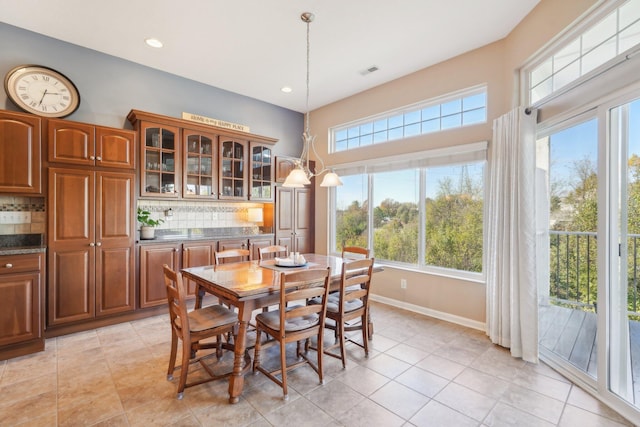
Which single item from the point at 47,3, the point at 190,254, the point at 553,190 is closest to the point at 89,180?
the point at 190,254

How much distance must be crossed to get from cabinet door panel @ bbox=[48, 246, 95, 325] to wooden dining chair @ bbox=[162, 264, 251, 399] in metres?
1.57

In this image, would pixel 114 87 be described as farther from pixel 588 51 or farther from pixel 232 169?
pixel 588 51

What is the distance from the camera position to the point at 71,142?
122 inches

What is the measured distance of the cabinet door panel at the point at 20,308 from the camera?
2.62m

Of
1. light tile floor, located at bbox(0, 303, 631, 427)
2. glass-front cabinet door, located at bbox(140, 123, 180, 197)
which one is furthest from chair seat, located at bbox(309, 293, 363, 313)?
glass-front cabinet door, located at bbox(140, 123, 180, 197)

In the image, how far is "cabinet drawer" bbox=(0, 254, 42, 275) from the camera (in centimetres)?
261

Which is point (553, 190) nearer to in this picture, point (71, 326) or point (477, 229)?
point (477, 229)

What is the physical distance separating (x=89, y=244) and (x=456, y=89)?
14.9 feet

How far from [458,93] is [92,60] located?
173 inches

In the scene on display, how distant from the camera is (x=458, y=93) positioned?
3.67 meters

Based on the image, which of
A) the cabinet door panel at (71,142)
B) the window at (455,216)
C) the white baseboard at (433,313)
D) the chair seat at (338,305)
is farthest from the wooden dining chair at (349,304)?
the cabinet door panel at (71,142)

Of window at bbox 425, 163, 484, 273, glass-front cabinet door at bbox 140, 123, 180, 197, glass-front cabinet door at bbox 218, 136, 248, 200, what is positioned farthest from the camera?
glass-front cabinet door at bbox 218, 136, 248, 200

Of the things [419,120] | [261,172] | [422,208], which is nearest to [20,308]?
[261,172]

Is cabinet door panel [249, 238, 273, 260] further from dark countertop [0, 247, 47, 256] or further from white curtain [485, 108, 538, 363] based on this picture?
white curtain [485, 108, 538, 363]
